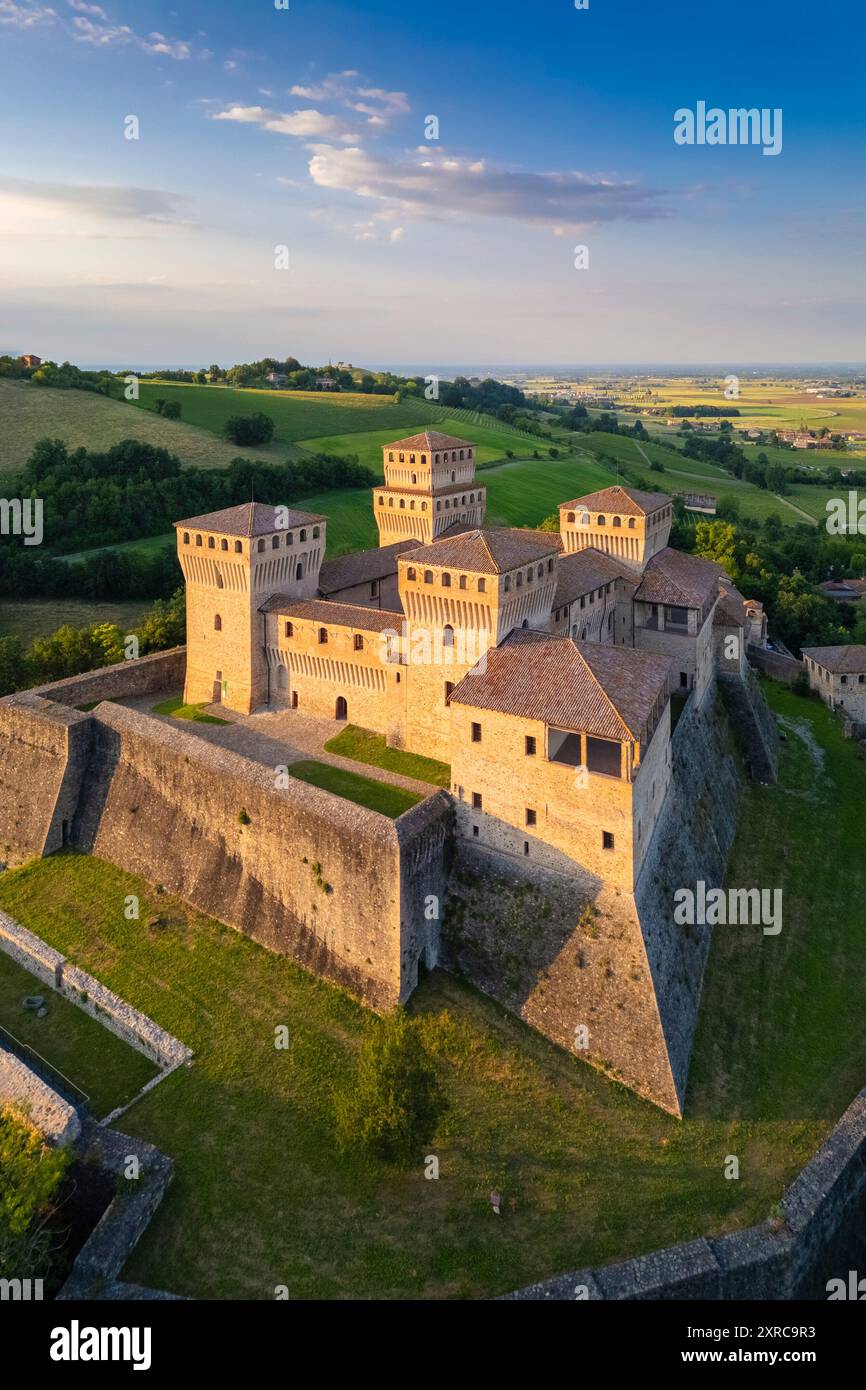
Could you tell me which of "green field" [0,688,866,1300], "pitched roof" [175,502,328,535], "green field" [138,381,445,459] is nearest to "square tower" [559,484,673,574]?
"pitched roof" [175,502,328,535]

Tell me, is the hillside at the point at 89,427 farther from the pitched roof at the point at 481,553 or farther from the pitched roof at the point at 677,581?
the pitched roof at the point at 481,553

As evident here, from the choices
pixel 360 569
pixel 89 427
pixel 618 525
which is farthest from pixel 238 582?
pixel 89 427

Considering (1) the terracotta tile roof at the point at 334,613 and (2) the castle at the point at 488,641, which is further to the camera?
(1) the terracotta tile roof at the point at 334,613

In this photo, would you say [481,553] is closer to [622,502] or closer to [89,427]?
[622,502]

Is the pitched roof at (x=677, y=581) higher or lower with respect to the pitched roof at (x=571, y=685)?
higher

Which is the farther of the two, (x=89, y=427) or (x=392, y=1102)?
(x=89, y=427)

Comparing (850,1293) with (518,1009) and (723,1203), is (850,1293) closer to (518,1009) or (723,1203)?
(723,1203)

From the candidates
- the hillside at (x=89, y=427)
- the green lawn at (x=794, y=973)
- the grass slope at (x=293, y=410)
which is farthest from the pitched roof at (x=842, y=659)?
the grass slope at (x=293, y=410)

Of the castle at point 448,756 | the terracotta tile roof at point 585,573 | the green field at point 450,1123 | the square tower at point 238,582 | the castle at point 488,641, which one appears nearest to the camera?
the green field at point 450,1123
